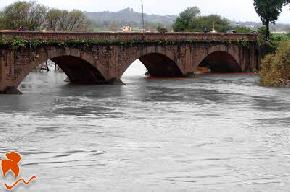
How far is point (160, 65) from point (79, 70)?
13203 mm

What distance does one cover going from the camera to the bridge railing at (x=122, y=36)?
171 ft

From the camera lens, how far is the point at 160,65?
73.6 metres

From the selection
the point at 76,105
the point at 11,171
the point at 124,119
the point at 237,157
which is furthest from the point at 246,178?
the point at 76,105

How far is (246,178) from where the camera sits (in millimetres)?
23875

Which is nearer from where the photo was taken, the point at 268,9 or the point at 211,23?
the point at 268,9

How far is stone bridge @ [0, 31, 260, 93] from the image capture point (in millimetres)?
51844

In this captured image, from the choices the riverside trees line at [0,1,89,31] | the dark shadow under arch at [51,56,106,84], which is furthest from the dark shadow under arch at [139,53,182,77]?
the riverside trees line at [0,1,89,31]

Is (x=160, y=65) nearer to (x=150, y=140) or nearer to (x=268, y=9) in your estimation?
(x=268, y=9)

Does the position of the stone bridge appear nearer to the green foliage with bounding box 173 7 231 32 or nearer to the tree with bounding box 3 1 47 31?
the tree with bounding box 3 1 47 31

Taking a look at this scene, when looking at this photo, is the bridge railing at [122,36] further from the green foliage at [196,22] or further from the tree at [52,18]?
the green foliage at [196,22]

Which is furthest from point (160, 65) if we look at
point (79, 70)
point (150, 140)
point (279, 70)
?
point (150, 140)

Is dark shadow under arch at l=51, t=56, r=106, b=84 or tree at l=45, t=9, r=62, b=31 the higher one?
tree at l=45, t=9, r=62, b=31

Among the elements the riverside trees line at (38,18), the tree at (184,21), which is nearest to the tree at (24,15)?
the riverside trees line at (38,18)

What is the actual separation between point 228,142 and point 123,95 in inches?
870
